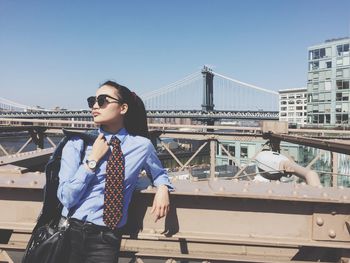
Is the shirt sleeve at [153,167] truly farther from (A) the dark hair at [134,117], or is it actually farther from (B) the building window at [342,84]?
(B) the building window at [342,84]

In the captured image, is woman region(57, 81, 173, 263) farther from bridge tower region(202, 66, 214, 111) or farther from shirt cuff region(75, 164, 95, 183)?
bridge tower region(202, 66, 214, 111)

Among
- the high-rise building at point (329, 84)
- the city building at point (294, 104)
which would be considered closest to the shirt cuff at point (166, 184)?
the high-rise building at point (329, 84)

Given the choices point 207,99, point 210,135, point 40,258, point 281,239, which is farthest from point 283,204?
point 207,99

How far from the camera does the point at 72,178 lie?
78.5 inches

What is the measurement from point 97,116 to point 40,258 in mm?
946

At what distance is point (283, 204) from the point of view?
2.18 m

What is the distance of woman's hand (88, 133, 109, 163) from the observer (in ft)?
6.73

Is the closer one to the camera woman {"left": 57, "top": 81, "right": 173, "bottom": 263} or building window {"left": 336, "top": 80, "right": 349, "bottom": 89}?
woman {"left": 57, "top": 81, "right": 173, "bottom": 263}

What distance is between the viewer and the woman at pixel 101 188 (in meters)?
2.02

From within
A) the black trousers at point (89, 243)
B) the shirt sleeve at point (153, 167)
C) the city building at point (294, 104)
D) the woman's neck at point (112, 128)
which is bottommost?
the black trousers at point (89, 243)

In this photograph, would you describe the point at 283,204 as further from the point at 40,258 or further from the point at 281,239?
the point at 40,258

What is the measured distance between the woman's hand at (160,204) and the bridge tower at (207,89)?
94166 mm

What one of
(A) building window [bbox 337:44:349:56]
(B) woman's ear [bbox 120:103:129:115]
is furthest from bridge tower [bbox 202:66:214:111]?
(B) woman's ear [bbox 120:103:129:115]

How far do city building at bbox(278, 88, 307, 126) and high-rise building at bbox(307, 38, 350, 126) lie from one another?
116 ft
